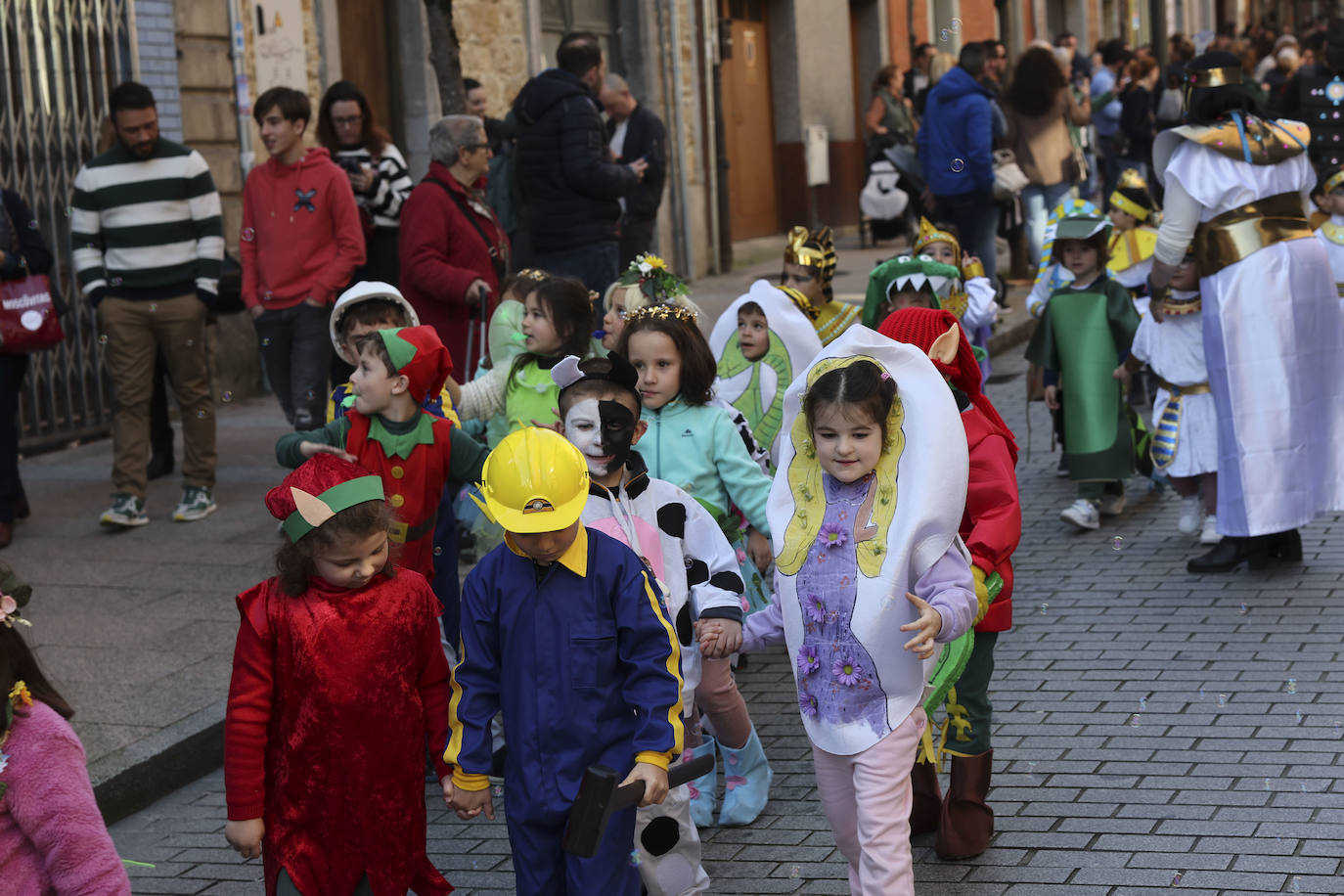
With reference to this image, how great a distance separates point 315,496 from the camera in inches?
148

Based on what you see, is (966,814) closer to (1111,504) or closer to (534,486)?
(534,486)

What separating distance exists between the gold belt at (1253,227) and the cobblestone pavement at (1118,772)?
1349 millimetres

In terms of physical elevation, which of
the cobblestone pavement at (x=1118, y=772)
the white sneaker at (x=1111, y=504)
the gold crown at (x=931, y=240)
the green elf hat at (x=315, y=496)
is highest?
the gold crown at (x=931, y=240)

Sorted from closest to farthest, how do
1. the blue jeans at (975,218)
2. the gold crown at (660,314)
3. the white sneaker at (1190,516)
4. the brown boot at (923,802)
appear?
1. the brown boot at (923,802)
2. the gold crown at (660,314)
3. the white sneaker at (1190,516)
4. the blue jeans at (975,218)

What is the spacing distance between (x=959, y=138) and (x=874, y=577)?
10.4 metres

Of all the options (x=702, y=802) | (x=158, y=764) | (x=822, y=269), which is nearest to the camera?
(x=702, y=802)

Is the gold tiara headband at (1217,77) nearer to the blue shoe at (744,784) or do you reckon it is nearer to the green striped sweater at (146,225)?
the blue shoe at (744,784)

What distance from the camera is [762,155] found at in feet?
73.9

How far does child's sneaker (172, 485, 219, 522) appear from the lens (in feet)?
28.8

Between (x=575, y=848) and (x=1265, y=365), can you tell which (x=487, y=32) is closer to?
(x=1265, y=365)

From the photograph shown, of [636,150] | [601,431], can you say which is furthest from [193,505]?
[601,431]

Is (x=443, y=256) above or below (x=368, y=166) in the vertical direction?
below

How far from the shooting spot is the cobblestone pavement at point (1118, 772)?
14.4 feet

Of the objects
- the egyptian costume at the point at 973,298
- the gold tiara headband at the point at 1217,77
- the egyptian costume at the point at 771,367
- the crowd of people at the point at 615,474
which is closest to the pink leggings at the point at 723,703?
the crowd of people at the point at 615,474
